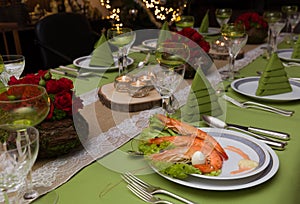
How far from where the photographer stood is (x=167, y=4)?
486 centimetres

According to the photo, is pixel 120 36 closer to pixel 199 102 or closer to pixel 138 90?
pixel 138 90

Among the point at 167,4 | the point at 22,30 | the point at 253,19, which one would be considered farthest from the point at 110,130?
the point at 167,4

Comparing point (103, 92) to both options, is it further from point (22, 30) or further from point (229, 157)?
point (22, 30)

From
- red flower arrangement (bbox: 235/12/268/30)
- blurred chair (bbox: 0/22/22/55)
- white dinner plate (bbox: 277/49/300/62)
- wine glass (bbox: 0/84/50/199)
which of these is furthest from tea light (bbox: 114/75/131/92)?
blurred chair (bbox: 0/22/22/55)

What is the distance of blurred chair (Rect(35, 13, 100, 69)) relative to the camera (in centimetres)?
197

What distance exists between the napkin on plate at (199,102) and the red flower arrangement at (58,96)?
31 cm

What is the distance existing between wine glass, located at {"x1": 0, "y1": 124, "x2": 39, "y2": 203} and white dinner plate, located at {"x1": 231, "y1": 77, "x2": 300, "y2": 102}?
0.77 metres

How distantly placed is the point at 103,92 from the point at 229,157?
53 cm

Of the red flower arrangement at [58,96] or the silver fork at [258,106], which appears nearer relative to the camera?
the red flower arrangement at [58,96]

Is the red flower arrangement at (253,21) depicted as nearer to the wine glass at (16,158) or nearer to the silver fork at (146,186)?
the silver fork at (146,186)

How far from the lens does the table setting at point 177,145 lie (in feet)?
2.19

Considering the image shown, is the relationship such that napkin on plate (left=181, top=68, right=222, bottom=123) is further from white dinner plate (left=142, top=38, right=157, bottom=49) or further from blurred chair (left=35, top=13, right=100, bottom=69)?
blurred chair (left=35, top=13, right=100, bottom=69)

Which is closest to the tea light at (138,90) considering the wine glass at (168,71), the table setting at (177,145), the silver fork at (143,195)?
the table setting at (177,145)

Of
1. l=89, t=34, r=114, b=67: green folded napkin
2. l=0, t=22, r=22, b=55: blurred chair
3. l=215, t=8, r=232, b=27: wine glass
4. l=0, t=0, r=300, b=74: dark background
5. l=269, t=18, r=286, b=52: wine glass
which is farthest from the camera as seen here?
l=0, t=0, r=300, b=74: dark background
